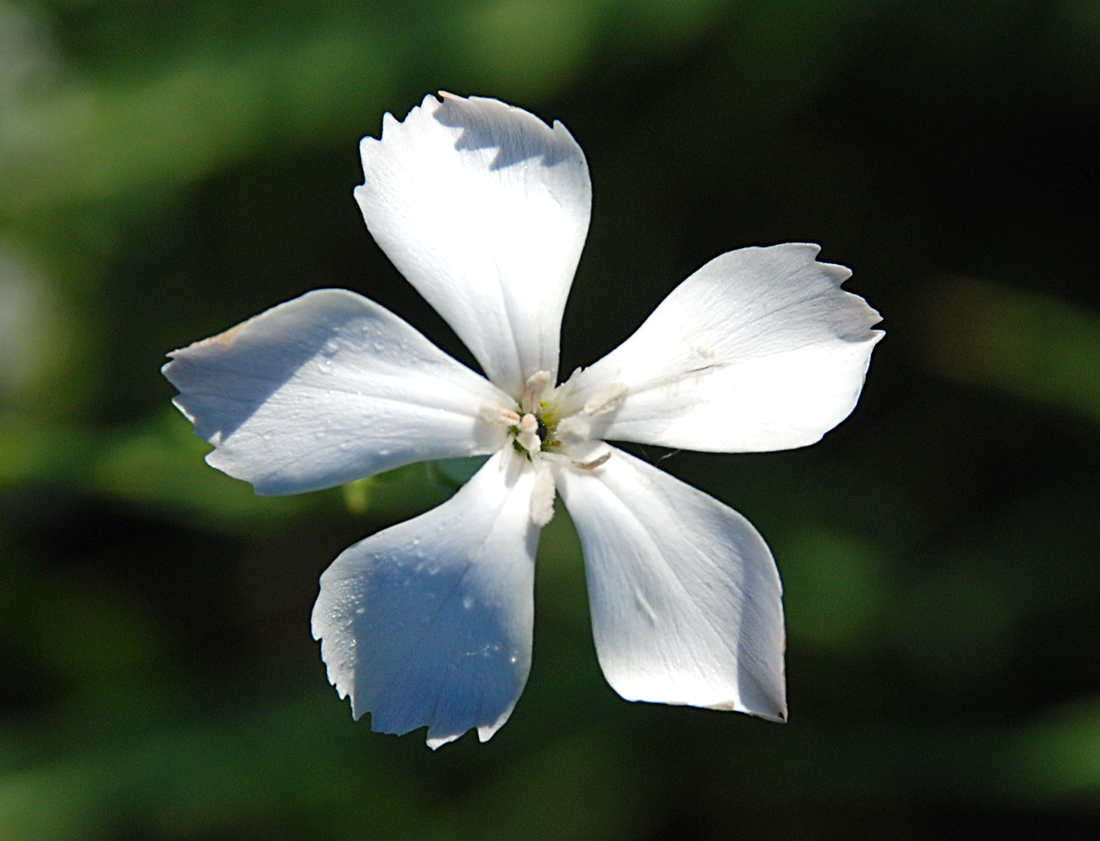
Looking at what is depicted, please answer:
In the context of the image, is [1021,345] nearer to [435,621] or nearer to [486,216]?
[486,216]

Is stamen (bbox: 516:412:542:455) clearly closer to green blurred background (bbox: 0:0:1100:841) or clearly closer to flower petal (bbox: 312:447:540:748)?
flower petal (bbox: 312:447:540:748)

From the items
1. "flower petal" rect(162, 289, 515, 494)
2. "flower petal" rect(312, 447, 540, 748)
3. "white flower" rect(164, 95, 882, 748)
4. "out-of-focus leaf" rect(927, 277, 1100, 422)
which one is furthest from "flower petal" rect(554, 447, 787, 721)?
"out-of-focus leaf" rect(927, 277, 1100, 422)

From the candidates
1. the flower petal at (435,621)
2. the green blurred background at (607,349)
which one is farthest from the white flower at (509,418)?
the green blurred background at (607,349)

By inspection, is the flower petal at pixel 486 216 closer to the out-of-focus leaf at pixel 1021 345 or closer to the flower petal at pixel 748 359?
the flower petal at pixel 748 359

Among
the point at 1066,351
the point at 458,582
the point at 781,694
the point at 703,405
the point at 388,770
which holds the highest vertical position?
the point at 703,405

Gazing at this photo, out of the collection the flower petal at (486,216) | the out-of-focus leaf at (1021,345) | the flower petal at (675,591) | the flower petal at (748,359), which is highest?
the flower petal at (486,216)

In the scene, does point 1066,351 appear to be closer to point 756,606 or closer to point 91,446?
point 756,606

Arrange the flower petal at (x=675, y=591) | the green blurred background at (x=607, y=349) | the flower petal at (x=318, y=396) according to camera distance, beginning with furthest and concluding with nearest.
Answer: the green blurred background at (x=607, y=349) < the flower petal at (x=675, y=591) < the flower petal at (x=318, y=396)

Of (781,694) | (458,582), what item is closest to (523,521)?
(458,582)
